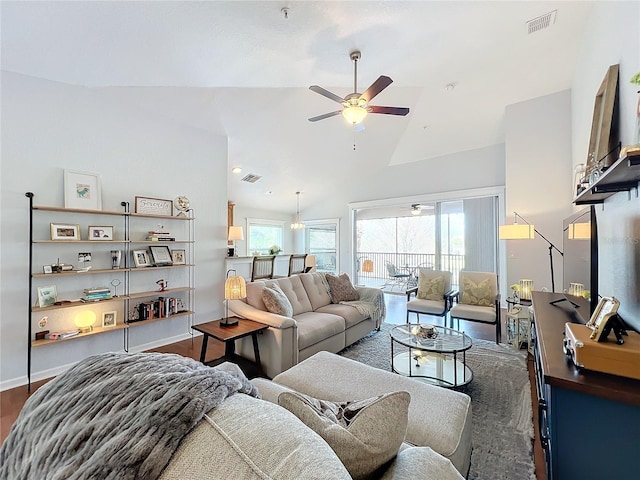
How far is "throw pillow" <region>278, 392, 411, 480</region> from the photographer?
2.49 feet

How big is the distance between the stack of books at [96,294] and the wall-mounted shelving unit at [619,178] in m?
4.14

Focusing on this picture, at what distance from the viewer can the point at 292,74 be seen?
10.1ft

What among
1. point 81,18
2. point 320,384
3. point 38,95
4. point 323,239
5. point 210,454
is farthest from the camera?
point 323,239

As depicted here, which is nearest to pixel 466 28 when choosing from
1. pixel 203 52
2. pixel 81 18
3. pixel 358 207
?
pixel 203 52

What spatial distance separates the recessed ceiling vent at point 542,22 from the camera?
8.26 ft

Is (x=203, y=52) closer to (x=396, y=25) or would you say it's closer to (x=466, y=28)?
(x=396, y=25)

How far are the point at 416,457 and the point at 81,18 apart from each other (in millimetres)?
3253

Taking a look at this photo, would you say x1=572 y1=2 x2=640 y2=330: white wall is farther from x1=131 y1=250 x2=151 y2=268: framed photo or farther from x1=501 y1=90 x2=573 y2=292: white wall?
x1=131 y1=250 x2=151 y2=268: framed photo

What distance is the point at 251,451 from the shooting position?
563 millimetres

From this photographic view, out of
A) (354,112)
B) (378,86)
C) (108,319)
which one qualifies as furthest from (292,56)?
(108,319)

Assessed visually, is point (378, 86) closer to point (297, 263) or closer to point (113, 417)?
point (113, 417)

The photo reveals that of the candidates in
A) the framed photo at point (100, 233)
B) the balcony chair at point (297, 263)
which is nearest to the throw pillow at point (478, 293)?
the balcony chair at point (297, 263)

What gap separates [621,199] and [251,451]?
7.41ft

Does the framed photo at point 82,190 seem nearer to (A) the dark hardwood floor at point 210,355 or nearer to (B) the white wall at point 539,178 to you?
(A) the dark hardwood floor at point 210,355
